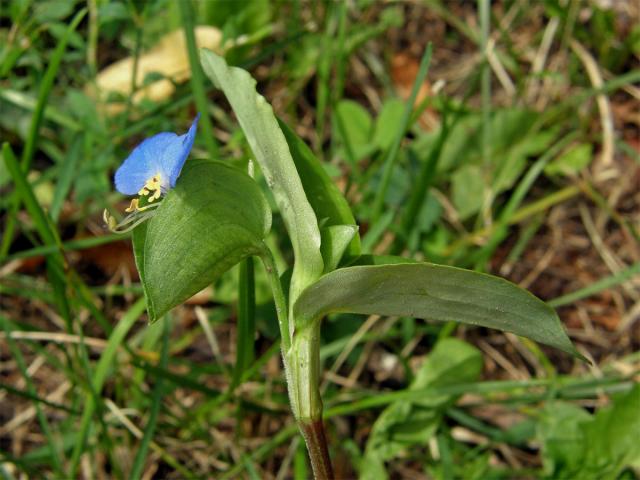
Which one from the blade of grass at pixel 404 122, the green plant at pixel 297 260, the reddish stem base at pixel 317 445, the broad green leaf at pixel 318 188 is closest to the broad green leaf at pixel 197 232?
the green plant at pixel 297 260

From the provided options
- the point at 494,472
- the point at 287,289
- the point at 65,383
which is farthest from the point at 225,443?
the point at 287,289

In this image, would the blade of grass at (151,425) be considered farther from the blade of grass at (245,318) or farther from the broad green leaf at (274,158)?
the broad green leaf at (274,158)

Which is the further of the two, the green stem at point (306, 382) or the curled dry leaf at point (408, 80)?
the curled dry leaf at point (408, 80)

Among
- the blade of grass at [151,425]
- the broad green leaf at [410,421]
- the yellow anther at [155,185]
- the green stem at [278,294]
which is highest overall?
the yellow anther at [155,185]

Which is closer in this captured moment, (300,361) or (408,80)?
(300,361)

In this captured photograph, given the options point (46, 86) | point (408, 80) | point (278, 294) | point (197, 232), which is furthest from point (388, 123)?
point (197, 232)

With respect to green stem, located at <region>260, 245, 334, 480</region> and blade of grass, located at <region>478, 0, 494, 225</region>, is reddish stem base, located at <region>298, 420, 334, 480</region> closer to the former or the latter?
green stem, located at <region>260, 245, 334, 480</region>

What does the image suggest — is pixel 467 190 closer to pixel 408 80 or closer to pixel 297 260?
pixel 408 80

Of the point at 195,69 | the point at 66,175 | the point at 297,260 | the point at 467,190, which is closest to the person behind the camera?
the point at 297,260
